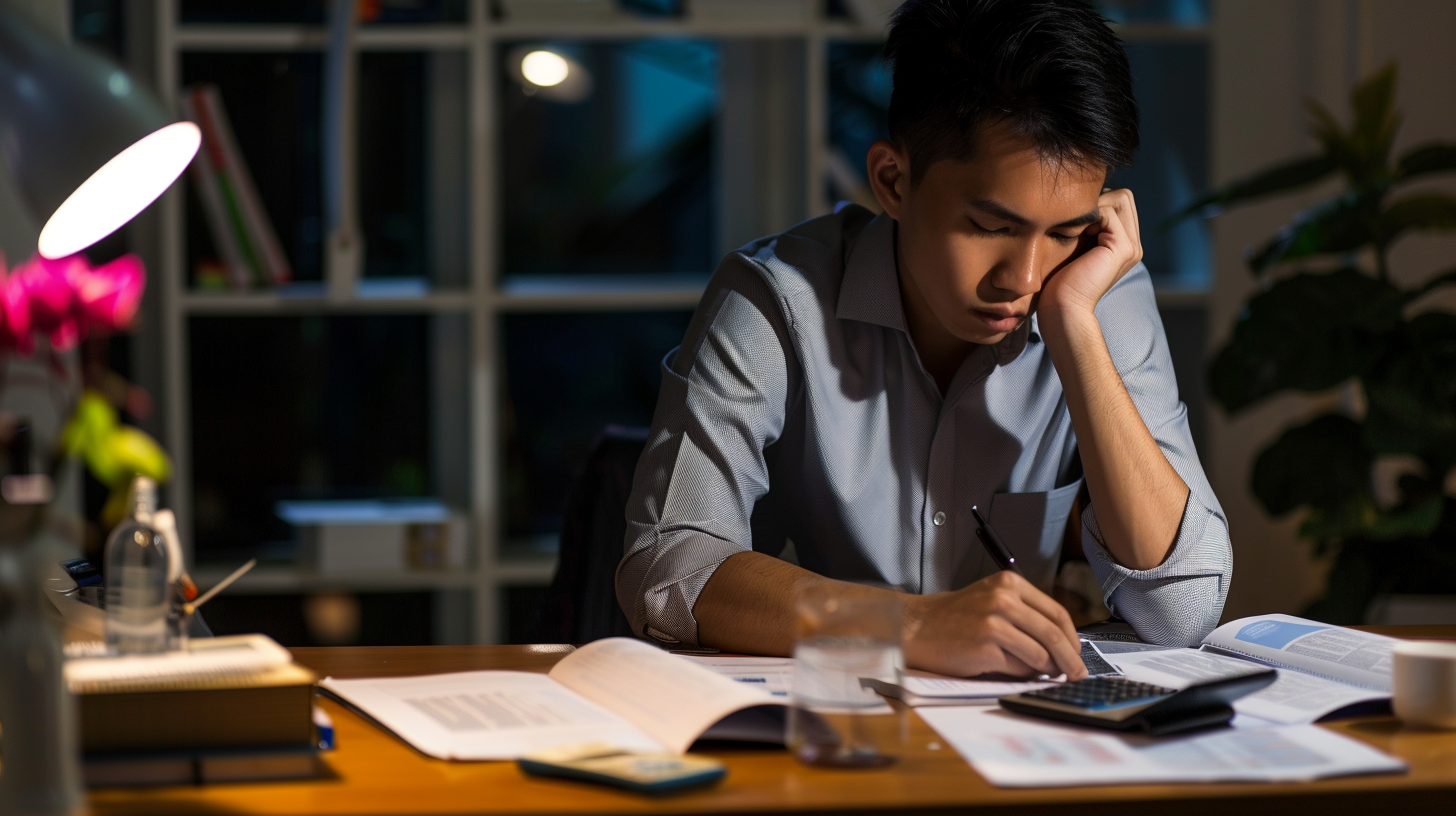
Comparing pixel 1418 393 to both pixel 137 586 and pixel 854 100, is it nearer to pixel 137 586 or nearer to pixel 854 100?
pixel 854 100

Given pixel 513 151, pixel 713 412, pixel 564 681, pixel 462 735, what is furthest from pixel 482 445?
pixel 462 735

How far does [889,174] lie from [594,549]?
0.58 metres

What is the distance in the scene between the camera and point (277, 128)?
2742 millimetres

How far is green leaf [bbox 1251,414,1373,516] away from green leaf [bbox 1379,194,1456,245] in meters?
0.36

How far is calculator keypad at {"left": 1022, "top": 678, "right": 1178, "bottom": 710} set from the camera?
96cm

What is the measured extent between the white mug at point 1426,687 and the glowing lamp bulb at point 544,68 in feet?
7.40

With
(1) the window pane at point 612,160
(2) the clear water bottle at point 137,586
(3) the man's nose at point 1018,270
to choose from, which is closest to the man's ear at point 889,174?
(3) the man's nose at point 1018,270

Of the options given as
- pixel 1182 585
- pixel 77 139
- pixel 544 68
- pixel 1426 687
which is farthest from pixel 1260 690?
pixel 544 68

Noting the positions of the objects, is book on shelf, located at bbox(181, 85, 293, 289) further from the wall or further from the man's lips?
the wall

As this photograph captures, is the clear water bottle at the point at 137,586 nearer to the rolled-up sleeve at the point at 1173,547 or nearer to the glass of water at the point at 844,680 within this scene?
the glass of water at the point at 844,680

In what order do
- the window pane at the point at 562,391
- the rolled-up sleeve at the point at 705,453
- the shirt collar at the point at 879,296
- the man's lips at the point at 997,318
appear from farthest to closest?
the window pane at the point at 562,391
the shirt collar at the point at 879,296
the man's lips at the point at 997,318
the rolled-up sleeve at the point at 705,453

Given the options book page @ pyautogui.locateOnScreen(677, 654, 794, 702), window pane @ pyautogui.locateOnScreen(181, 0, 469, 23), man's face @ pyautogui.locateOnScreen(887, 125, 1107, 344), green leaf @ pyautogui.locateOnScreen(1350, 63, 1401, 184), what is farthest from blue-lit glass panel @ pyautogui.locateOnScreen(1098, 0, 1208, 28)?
book page @ pyautogui.locateOnScreen(677, 654, 794, 702)

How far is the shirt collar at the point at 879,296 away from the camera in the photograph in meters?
1.53

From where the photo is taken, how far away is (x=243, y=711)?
84 cm
